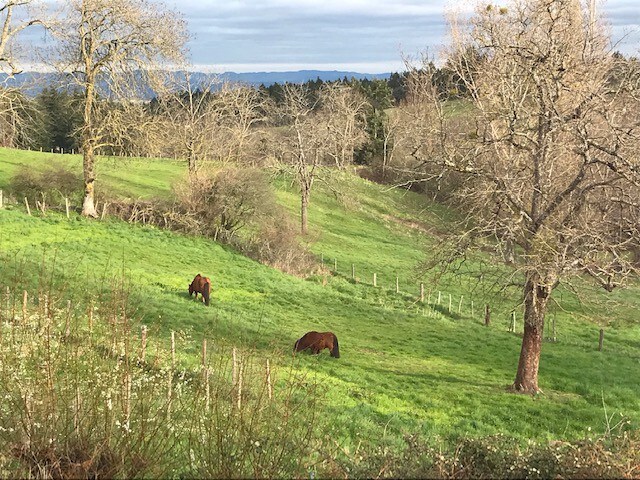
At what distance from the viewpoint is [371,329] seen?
973 inches

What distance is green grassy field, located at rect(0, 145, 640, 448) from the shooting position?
1467 cm

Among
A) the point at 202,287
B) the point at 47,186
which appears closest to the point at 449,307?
the point at 202,287

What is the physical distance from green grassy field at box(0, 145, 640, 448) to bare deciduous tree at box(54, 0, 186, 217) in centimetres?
631

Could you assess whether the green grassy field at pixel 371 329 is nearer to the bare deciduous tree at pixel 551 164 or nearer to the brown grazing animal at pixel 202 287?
the brown grazing animal at pixel 202 287

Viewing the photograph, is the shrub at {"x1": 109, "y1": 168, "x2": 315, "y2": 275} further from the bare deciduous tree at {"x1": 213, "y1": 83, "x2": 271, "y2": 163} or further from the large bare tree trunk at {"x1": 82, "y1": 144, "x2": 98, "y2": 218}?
the bare deciduous tree at {"x1": 213, "y1": 83, "x2": 271, "y2": 163}

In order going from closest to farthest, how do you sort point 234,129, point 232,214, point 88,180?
1. point 88,180
2. point 232,214
3. point 234,129

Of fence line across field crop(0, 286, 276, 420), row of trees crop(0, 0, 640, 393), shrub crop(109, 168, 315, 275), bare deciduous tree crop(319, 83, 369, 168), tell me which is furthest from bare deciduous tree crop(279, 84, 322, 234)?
fence line across field crop(0, 286, 276, 420)

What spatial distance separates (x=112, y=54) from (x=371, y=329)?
20.2 metres

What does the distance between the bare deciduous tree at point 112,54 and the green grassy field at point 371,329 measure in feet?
20.7

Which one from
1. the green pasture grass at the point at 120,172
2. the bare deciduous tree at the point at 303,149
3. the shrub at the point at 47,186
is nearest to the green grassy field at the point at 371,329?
the shrub at the point at 47,186

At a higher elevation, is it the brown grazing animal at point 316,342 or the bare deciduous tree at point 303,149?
the bare deciduous tree at point 303,149

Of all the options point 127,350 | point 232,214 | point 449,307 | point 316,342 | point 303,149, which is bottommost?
point 449,307

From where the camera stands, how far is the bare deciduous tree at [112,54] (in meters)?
28.5

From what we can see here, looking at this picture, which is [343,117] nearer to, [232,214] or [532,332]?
[232,214]
